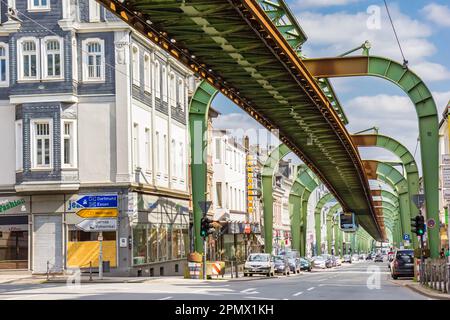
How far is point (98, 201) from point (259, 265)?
475 inches

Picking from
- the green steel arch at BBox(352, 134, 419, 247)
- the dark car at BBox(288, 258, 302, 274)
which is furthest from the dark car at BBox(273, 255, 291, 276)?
the green steel arch at BBox(352, 134, 419, 247)

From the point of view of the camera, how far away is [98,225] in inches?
1863

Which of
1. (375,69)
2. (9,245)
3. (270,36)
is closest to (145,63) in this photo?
(9,245)

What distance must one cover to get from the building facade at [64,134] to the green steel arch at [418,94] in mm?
12925

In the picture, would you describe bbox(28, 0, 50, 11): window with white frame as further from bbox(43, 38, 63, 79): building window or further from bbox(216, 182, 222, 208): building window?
bbox(216, 182, 222, 208): building window

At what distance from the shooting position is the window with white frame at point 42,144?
157 ft

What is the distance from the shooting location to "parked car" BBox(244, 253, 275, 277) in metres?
54.5

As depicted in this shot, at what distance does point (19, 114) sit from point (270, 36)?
2475 cm

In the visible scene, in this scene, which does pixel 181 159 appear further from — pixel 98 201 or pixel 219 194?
pixel 98 201

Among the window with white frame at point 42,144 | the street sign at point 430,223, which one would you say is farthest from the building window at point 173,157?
the street sign at point 430,223

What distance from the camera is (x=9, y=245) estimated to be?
4866cm

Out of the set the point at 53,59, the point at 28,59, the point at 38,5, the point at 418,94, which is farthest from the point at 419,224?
the point at 38,5

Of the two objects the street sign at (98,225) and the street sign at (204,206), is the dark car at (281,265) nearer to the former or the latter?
the street sign at (98,225)

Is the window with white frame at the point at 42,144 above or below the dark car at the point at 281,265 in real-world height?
above
